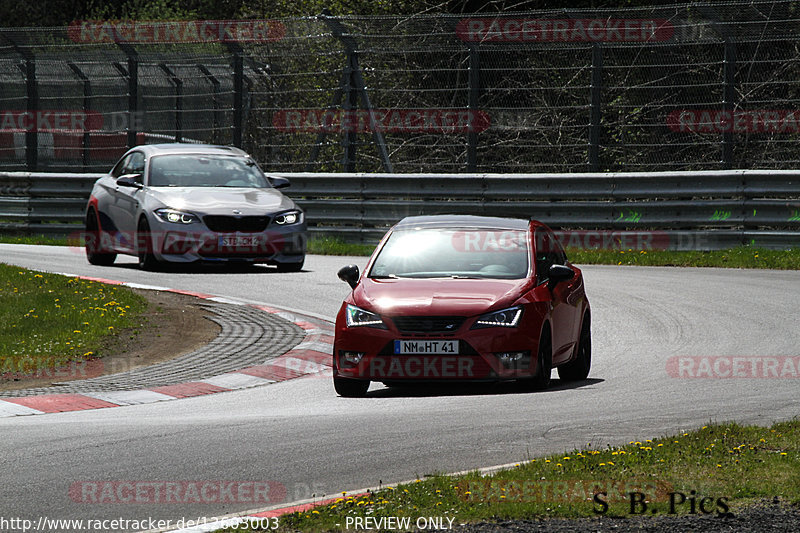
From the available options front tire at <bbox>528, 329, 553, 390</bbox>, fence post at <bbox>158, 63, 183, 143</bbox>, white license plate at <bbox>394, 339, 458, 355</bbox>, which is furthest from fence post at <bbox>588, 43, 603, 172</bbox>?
white license plate at <bbox>394, 339, 458, 355</bbox>

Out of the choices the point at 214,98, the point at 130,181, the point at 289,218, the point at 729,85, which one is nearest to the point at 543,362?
the point at 289,218

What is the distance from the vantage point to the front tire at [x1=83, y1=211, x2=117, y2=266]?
19188 millimetres

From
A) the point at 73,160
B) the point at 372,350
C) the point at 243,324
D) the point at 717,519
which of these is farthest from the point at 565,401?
the point at 73,160

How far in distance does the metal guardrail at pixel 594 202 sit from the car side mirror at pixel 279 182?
2.37 meters

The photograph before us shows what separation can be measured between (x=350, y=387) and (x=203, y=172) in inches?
357

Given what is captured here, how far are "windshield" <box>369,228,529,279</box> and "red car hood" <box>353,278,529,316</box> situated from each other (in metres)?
0.20

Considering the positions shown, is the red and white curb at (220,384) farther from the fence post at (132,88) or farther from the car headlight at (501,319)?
the fence post at (132,88)

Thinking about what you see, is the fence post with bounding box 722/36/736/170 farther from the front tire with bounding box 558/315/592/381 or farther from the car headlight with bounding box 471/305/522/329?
the car headlight with bounding box 471/305/522/329

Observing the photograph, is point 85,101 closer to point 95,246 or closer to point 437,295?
point 95,246

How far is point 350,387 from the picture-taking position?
10.3 m

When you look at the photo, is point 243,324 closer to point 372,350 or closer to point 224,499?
point 372,350

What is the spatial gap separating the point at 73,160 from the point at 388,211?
8134 millimetres

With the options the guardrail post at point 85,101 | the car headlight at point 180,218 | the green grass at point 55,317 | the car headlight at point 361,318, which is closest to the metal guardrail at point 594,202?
the guardrail post at point 85,101

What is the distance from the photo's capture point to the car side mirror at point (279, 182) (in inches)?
730
